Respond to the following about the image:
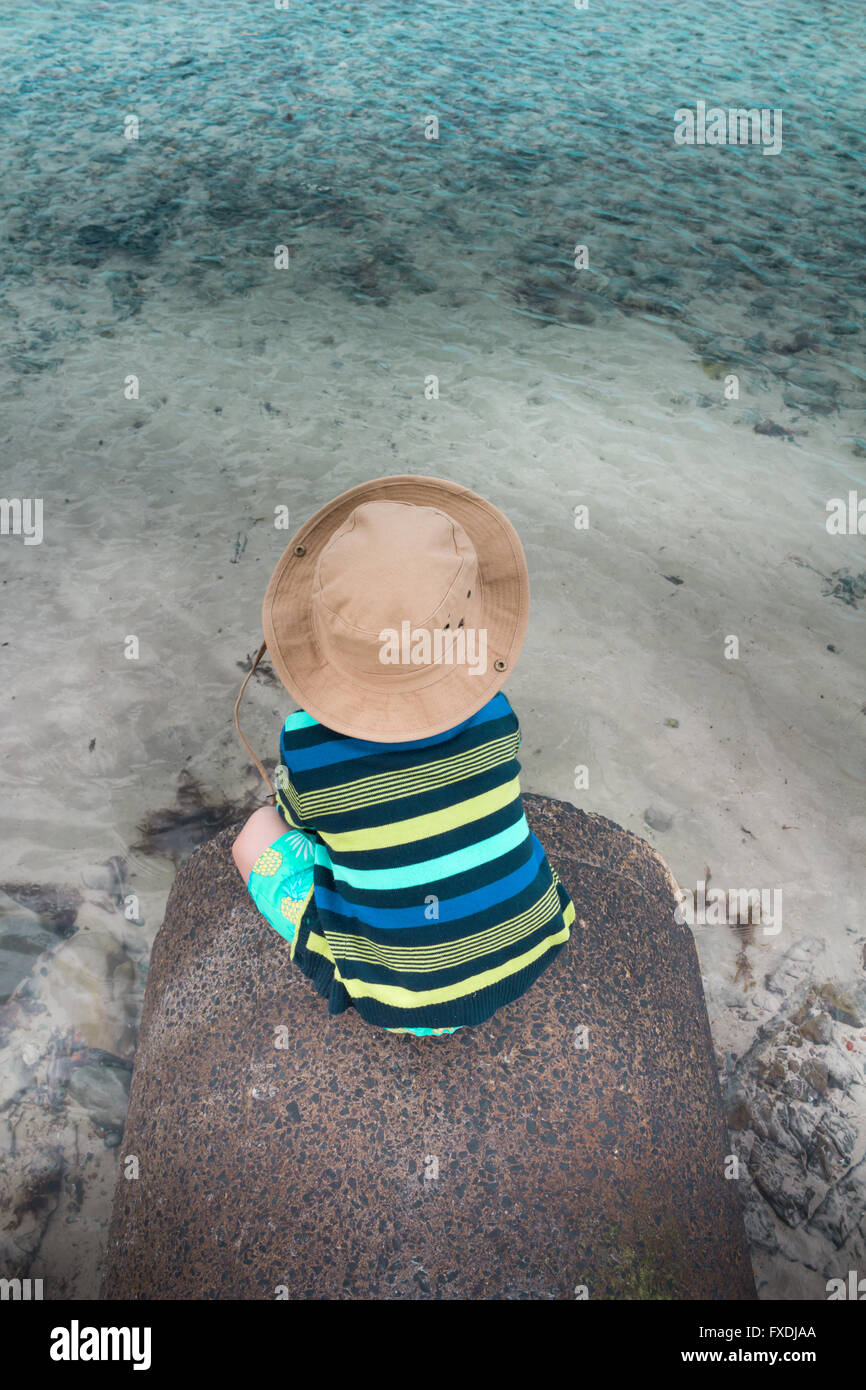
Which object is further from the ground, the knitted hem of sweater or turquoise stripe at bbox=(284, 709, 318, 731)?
turquoise stripe at bbox=(284, 709, 318, 731)

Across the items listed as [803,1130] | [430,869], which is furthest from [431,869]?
[803,1130]

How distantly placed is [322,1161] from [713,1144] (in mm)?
843

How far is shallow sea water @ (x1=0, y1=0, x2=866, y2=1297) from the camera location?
281 cm

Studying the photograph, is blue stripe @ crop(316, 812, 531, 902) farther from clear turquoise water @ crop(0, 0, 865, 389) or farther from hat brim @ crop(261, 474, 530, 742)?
clear turquoise water @ crop(0, 0, 865, 389)

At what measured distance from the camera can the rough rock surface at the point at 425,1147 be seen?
1530mm

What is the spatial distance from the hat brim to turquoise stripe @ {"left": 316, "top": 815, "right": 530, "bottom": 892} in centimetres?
23

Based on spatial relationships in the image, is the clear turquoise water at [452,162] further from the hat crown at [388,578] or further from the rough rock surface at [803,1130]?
the hat crown at [388,578]

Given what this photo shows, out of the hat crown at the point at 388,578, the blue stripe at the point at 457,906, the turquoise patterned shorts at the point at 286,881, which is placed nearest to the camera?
the hat crown at the point at 388,578

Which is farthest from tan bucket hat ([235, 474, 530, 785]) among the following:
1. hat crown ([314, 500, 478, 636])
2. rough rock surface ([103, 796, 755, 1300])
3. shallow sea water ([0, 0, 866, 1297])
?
shallow sea water ([0, 0, 866, 1297])

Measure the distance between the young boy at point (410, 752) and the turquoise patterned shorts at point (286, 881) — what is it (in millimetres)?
83

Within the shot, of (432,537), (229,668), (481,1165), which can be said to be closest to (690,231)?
(229,668)

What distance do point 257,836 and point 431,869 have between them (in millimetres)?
568

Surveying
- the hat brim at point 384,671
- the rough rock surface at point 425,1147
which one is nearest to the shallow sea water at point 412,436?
the rough rock surface at point 425,1147
